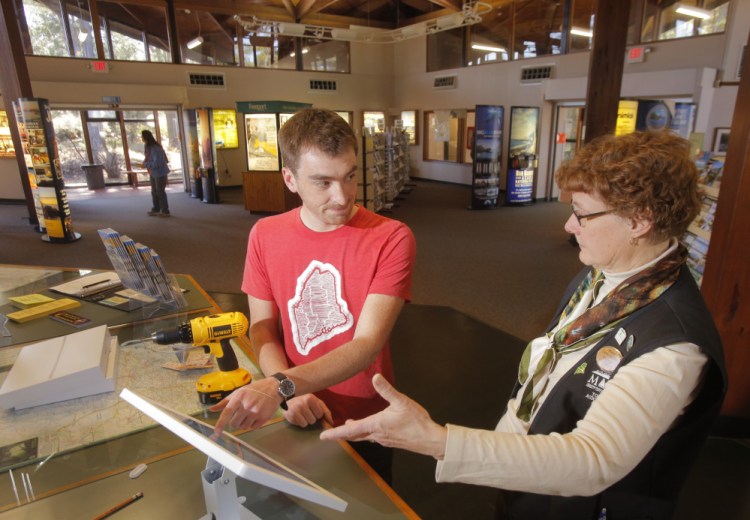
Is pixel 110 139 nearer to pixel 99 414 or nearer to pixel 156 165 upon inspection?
pixel 156 165

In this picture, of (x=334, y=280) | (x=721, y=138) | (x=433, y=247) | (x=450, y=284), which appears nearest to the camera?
(x=334, y=280)

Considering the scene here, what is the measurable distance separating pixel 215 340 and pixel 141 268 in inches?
41.4

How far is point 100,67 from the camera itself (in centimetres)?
1084

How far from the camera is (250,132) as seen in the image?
9820mm

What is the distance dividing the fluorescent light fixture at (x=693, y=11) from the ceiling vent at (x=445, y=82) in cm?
551

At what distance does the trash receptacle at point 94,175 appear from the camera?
1245cm

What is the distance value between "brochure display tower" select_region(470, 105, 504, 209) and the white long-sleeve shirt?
30.0 ft

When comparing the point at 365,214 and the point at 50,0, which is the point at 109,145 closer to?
the point at 50,0

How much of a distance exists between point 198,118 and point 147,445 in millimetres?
10596

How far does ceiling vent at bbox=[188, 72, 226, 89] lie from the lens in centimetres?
1212

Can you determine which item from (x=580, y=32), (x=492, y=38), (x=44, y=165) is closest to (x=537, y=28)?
(x=580, y=32)

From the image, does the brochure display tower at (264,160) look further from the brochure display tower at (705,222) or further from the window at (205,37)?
the brochure display tower at (705,222)

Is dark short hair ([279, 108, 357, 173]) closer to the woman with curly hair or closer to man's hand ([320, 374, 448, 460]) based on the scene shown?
the woman with curly hair

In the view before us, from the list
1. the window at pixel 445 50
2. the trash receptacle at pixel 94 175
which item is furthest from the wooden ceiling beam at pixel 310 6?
the trash receptacle at pixel 94 175
